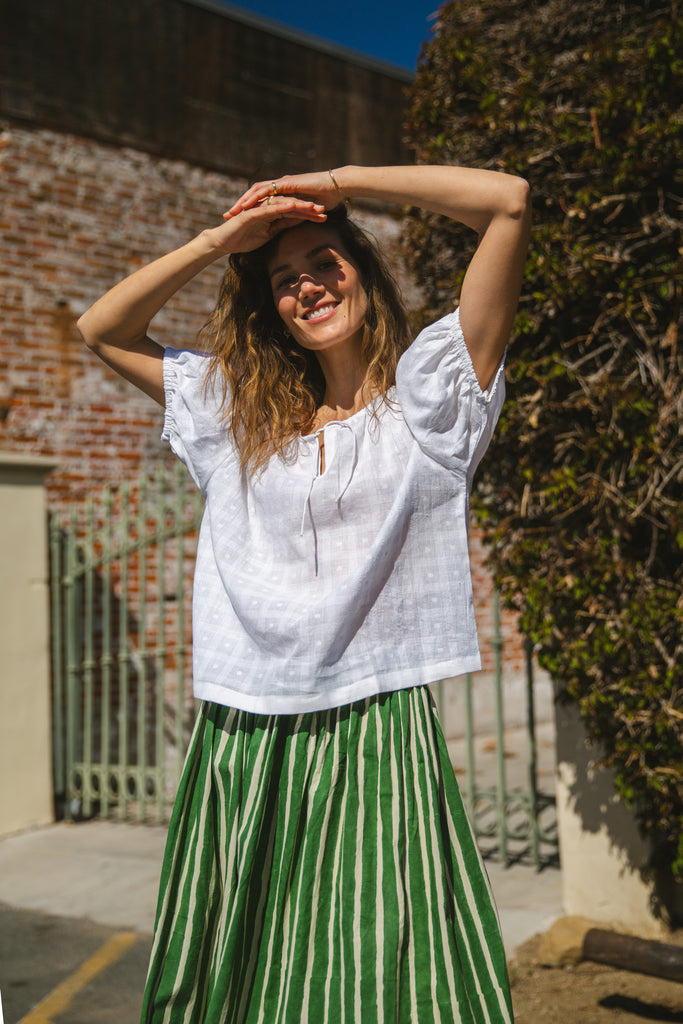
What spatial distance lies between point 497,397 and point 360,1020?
3.56 feet

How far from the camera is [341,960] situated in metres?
1.59

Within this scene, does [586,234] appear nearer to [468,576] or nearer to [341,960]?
[468,576]

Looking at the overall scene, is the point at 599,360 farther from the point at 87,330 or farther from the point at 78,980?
the point at 78,980

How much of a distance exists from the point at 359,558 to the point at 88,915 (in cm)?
333

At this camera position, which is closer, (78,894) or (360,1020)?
(360,1020)

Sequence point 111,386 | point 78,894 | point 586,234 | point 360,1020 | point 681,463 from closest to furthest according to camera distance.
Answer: point 360,1020, point 681,463, point 586,234, point 78,894, point 111,386

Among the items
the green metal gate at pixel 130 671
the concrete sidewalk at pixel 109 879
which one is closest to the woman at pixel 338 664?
the concrete sidewalk at pixel 109 879

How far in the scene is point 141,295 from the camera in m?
1.97

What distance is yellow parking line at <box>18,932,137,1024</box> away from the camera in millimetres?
3275

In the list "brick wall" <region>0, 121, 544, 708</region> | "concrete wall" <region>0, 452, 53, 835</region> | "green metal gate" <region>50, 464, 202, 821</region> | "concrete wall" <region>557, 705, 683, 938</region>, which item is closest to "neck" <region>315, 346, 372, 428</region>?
"concrete wall" <region>557, 705, 683, 938</region>

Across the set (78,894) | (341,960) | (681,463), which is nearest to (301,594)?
(341,960)

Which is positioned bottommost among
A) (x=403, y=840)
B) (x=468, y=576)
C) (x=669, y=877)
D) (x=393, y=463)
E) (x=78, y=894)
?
(x=78, y=894)

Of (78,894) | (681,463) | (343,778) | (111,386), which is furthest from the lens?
(111,386)

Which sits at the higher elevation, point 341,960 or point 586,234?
point 586,234
